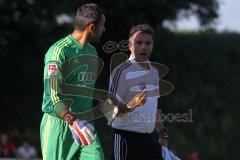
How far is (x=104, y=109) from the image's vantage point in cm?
763

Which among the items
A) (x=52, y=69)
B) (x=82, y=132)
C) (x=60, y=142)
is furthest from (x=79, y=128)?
(x=52, y=69)

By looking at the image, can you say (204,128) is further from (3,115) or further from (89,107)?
(89,107)

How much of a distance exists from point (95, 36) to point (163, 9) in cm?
1588

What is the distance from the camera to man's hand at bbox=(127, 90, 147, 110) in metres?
7.21

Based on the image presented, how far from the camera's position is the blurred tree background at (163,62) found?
2255 centimetres

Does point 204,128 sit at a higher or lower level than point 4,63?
lower

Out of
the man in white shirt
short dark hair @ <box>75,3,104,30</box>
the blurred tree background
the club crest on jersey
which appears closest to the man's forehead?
the man in white shirt

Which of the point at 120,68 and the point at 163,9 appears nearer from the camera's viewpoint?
the point at 120,68

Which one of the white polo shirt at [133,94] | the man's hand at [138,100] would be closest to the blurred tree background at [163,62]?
the white polo shirt at [133,94]

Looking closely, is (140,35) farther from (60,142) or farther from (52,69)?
(60,142)

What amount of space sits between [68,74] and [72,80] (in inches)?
2.6

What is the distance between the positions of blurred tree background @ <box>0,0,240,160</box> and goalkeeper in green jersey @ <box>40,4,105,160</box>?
1265 centimetres

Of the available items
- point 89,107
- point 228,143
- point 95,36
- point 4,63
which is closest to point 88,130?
point 89,107

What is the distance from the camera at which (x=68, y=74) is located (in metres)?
6.93
